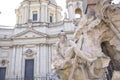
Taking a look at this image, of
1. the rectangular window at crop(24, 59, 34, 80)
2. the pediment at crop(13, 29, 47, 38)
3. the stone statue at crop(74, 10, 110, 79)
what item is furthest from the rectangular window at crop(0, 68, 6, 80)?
the stone statue at crop(74, 10, 110, 79)

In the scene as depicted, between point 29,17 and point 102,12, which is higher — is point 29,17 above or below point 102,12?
above

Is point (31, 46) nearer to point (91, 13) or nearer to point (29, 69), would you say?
point (29, 69)

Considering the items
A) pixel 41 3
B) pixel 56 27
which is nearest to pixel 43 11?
pixel 41 3

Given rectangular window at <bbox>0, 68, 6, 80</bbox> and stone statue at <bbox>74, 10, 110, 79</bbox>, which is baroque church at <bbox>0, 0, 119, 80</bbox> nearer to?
rectangular window at <bbox>0, 68, 6, 80</bbox>

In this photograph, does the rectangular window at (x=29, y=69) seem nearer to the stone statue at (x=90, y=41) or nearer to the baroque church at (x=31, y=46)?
the baroque church at (x=31, y=46)

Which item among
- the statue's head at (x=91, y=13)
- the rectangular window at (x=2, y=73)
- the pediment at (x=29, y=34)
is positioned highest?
the pediment at (x=29, y=34)

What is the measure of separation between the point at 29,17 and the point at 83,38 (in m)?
27.2

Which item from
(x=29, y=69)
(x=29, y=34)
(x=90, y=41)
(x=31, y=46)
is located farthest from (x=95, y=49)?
(x=29, y=34)

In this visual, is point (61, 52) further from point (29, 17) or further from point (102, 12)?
point (29, 17)

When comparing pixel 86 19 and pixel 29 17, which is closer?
pixel 86 19

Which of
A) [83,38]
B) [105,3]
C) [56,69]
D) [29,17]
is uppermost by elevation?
[29,17]

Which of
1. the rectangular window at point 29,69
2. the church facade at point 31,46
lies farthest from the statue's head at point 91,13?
the rectangular window at point 29,69

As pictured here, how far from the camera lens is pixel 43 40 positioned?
93.4ft

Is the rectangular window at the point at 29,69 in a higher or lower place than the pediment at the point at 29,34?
lower
